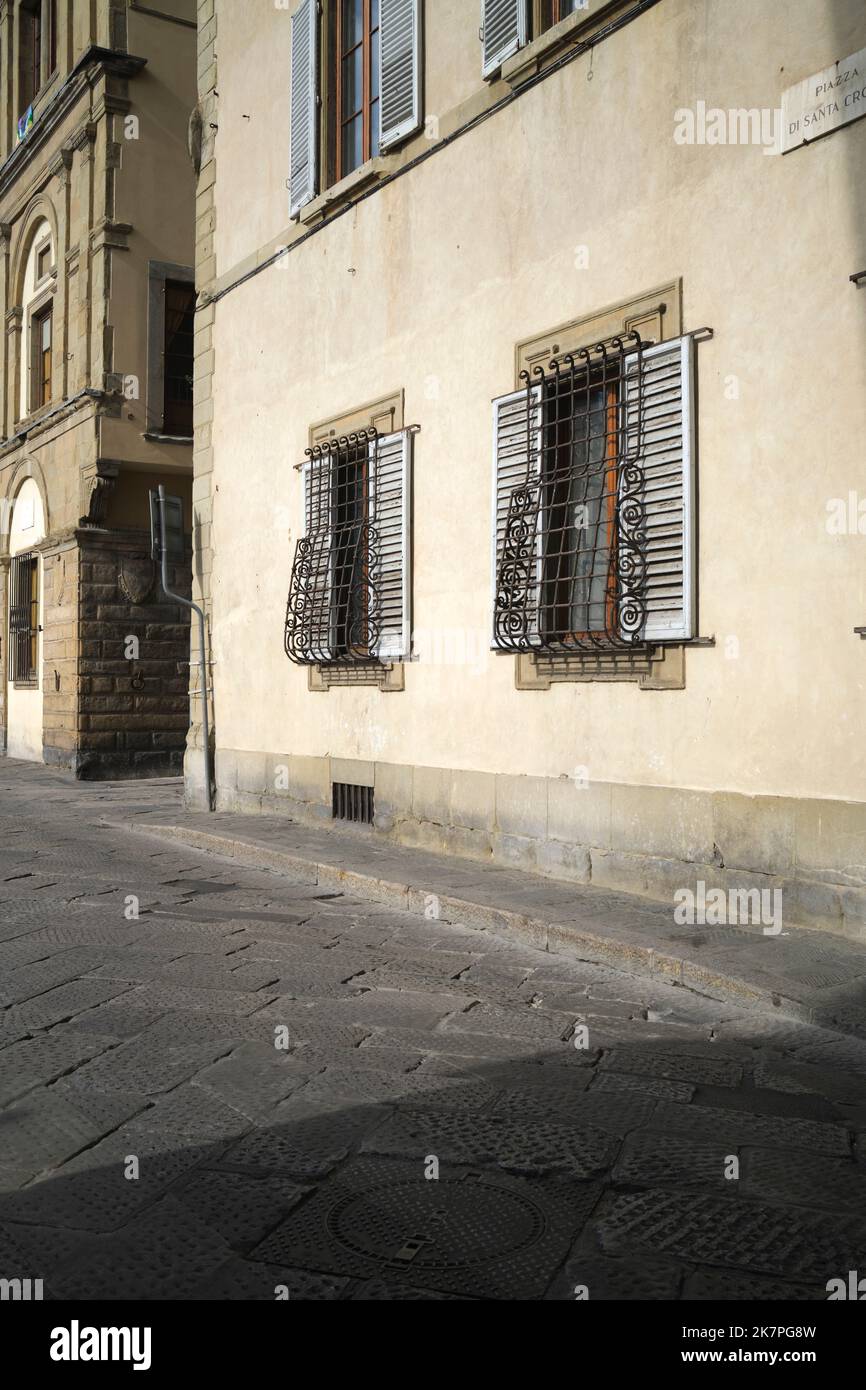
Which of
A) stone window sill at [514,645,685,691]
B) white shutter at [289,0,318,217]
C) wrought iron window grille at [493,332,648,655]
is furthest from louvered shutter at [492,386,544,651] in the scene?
white shutter at [289,0,318,217]

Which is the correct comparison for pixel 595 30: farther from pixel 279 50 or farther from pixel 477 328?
pixel 279 50

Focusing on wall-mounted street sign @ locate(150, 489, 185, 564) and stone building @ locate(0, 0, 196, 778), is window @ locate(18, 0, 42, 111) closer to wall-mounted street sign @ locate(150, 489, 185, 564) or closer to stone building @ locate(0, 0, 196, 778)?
stone building @ locate(0, 0, 196, 778)

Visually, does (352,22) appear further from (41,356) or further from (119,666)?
(41,356)

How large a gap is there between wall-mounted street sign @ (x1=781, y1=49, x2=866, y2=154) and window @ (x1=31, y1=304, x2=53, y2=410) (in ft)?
44.0

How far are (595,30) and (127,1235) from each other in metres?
6.91

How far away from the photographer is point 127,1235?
2.76m

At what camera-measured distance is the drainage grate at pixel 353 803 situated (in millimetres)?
9320

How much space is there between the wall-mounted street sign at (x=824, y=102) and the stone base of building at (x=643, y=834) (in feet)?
10.3

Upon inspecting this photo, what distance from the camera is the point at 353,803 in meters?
9.52


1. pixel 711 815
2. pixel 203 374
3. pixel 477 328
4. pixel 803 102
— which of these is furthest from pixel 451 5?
pixel 711 815

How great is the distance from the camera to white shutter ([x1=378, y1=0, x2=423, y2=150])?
870 cm

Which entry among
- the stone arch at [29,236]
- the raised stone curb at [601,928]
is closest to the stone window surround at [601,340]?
the raised stone curb at [601,928]

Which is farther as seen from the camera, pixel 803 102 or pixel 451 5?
pixel 451 5

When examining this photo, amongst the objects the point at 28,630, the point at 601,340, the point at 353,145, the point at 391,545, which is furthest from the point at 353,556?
the point at 28,630
